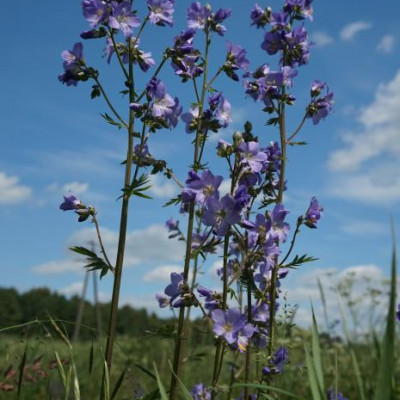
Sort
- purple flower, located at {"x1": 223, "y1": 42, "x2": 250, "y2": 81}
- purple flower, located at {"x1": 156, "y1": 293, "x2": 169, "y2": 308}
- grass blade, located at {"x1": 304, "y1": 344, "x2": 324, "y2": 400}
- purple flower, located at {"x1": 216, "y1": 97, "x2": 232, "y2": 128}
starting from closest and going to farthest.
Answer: grass blade, located at {"x1": 304, "y1": 344, "x2": 324, "y2": 400} < purple flower, located at {"x1": 216, "y1": 97, "x2": 232, "y2": 128} < purple flower, located at {"x1": 223, "y1": 42, "x2": 250, "y2": 81} < purple flower, located at {"x1": 156, "y1": 293, "x2": 169, "y2": 308}

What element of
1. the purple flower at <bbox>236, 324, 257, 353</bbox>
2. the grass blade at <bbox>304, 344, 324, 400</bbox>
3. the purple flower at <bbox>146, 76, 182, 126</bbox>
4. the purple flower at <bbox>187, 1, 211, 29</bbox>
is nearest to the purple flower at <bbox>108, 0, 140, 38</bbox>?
the purple flower at <bbox>146, 76, 182, 126</bbox>

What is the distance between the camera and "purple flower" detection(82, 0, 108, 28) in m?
4.04

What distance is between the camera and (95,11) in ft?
13.4

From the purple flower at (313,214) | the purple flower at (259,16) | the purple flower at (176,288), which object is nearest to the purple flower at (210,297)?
the purple flower at (176,288)

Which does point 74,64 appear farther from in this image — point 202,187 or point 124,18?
point 202,187

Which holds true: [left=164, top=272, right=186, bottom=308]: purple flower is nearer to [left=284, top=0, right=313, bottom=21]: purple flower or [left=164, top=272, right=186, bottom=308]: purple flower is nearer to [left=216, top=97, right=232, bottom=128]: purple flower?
[left=216, top=97, right=232, bottom=128]: purple flower

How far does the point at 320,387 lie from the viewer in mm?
2270

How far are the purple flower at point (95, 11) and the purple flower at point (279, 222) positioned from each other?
1795 millimetres

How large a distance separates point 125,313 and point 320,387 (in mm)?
106766

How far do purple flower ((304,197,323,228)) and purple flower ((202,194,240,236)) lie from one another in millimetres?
997

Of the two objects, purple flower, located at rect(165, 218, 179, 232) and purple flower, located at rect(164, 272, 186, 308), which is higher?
purple flower, located at rect(165, 218, 179, 232)

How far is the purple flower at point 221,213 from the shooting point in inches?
130

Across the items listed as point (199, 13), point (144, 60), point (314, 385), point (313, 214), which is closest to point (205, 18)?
point (199, 13)

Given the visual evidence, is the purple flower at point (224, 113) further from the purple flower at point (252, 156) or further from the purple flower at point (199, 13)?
the purple flower at point (199, 13)
